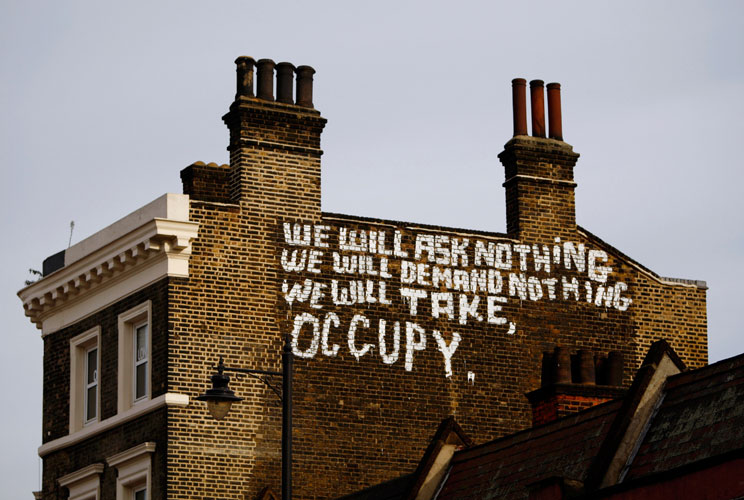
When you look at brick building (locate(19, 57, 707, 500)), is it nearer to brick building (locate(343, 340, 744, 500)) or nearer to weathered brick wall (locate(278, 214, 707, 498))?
weathered brick wall (locate(278, 214, 707, 498))

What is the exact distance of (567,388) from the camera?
2942cm

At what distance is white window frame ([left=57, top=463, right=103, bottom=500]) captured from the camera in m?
34.6

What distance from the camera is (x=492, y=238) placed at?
3628 cm

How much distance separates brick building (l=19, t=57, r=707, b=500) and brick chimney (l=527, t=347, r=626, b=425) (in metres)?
5.27

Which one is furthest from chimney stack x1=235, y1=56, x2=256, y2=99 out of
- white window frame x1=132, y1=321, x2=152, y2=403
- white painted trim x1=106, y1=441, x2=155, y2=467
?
white painted trim x1=106, y1=441, x2=155, y2=467

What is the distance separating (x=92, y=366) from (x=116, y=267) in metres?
2.68

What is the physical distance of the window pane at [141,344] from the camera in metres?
34.0

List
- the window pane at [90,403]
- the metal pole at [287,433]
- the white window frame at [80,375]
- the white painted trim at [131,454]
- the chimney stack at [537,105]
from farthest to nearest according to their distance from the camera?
the chimney stack at [537,105], the white window frame at [80,375], the window pane at [90,403], the white painted trim at [131,454], the metal pole at [287,433]

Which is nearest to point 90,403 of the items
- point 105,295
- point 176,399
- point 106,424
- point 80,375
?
point 80,375

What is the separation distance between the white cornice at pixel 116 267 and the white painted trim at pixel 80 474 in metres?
3.44

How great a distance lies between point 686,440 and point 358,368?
12636 mm

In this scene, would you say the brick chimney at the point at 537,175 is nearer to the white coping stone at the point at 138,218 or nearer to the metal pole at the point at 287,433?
the white coping stone at the point at 138,218

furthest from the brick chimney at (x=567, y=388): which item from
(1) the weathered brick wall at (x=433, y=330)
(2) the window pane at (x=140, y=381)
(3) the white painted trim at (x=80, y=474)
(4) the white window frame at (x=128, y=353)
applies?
(3) the white painted trim at (x=80, y=474)

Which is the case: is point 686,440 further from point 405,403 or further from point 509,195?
point 509,195
